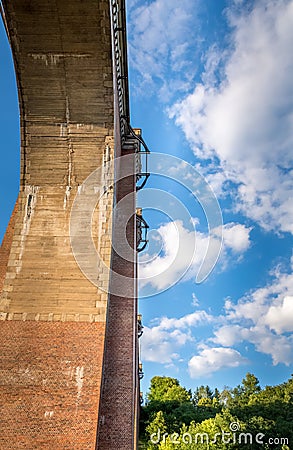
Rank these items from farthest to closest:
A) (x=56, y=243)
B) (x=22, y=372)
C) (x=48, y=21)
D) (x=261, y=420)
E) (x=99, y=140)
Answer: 1. (x=261, y=420)
2. (x=99, y=140)
3. (x=56, y=243)
4. (x=48, y=21)
5. (x=22, y=372)

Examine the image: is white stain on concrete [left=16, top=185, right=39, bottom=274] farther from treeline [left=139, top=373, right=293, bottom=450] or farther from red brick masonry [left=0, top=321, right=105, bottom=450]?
treeline [left=139, top=373, right=293, bottom=450]

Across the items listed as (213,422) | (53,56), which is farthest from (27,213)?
(213,422)

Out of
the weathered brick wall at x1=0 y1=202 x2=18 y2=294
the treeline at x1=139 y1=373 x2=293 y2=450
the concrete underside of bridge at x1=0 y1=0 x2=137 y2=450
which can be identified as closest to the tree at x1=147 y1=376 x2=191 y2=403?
the treeline at x1=139 y1=373 x2=293 y2=450

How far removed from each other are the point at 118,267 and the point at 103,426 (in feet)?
12.9

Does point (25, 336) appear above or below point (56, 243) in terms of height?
below

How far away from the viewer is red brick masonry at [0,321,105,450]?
272 inches

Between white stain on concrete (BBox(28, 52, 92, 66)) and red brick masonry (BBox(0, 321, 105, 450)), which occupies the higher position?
white stain on concrete (BBox(28, 52, 92, 66))

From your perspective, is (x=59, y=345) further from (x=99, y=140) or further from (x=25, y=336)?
(x=99, y=140)

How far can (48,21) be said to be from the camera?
8.04 meters

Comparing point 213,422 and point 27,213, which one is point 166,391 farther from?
point 27,213

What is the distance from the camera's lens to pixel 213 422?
2153 centimetres

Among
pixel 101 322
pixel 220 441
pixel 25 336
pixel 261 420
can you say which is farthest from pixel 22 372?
pixel 261 420

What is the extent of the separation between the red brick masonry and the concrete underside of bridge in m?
0.02

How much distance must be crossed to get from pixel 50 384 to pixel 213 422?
1718 cm
